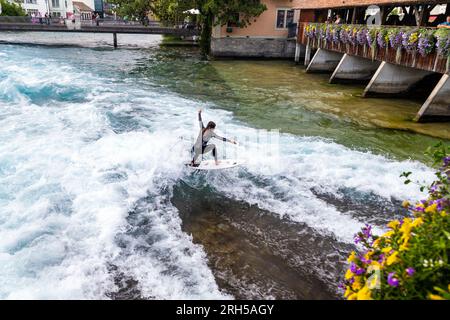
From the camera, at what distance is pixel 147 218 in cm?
731

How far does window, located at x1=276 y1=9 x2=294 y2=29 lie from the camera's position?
3259 centimetres

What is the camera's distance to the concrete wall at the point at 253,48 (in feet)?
103

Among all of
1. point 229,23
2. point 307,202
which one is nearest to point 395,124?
point 307,202

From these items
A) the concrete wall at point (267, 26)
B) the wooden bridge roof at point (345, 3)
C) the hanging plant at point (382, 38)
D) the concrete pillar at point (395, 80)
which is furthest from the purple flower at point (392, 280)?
the concrete wall at point (267, 26)

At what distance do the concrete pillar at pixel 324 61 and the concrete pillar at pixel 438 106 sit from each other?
12719mm

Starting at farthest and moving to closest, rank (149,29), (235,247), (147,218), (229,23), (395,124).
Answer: (149,29), (229,23), (395,124), (147,218), (235,247)

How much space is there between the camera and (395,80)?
17.5 metres

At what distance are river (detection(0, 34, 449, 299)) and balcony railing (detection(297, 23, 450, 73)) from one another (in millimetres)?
2184

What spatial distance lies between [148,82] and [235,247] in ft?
55.2

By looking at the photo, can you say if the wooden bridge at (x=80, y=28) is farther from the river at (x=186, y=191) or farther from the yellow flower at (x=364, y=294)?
the yellow flower at (x=364, y=294)

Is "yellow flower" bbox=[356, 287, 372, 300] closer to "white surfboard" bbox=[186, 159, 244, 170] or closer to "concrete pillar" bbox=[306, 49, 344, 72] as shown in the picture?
"white surfboard" bbox=[186, 159, 244, 170]

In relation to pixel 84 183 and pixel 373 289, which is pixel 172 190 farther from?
pixel 373 289

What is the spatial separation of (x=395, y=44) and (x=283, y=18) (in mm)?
19167

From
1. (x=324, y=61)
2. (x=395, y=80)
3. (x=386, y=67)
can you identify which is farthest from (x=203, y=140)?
(x=324, y=61)
